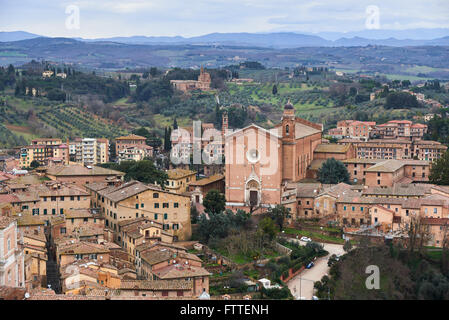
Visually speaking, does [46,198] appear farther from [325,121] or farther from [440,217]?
[325,121]

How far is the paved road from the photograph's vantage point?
18.8 m

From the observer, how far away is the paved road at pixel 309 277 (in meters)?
18.8

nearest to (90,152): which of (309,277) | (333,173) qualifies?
(333,173)

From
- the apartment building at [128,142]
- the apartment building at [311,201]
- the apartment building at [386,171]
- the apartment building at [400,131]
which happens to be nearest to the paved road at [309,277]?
the apartment building at [311,201]

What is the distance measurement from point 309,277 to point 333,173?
9.68 metres

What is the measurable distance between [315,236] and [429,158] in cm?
1673

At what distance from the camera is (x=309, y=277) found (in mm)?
20141

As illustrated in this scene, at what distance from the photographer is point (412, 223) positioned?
71.5 ft

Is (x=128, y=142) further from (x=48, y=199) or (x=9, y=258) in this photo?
(x=9, y=258)

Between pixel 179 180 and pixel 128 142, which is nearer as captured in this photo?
pixel 179 180

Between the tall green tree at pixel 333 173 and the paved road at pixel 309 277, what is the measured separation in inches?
277

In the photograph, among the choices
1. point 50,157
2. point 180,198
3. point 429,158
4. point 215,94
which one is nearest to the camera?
point 180,198

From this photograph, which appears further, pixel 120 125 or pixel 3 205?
pixel 120 125

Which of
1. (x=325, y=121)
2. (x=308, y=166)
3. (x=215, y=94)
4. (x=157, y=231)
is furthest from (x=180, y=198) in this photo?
(x=215, y=94)
